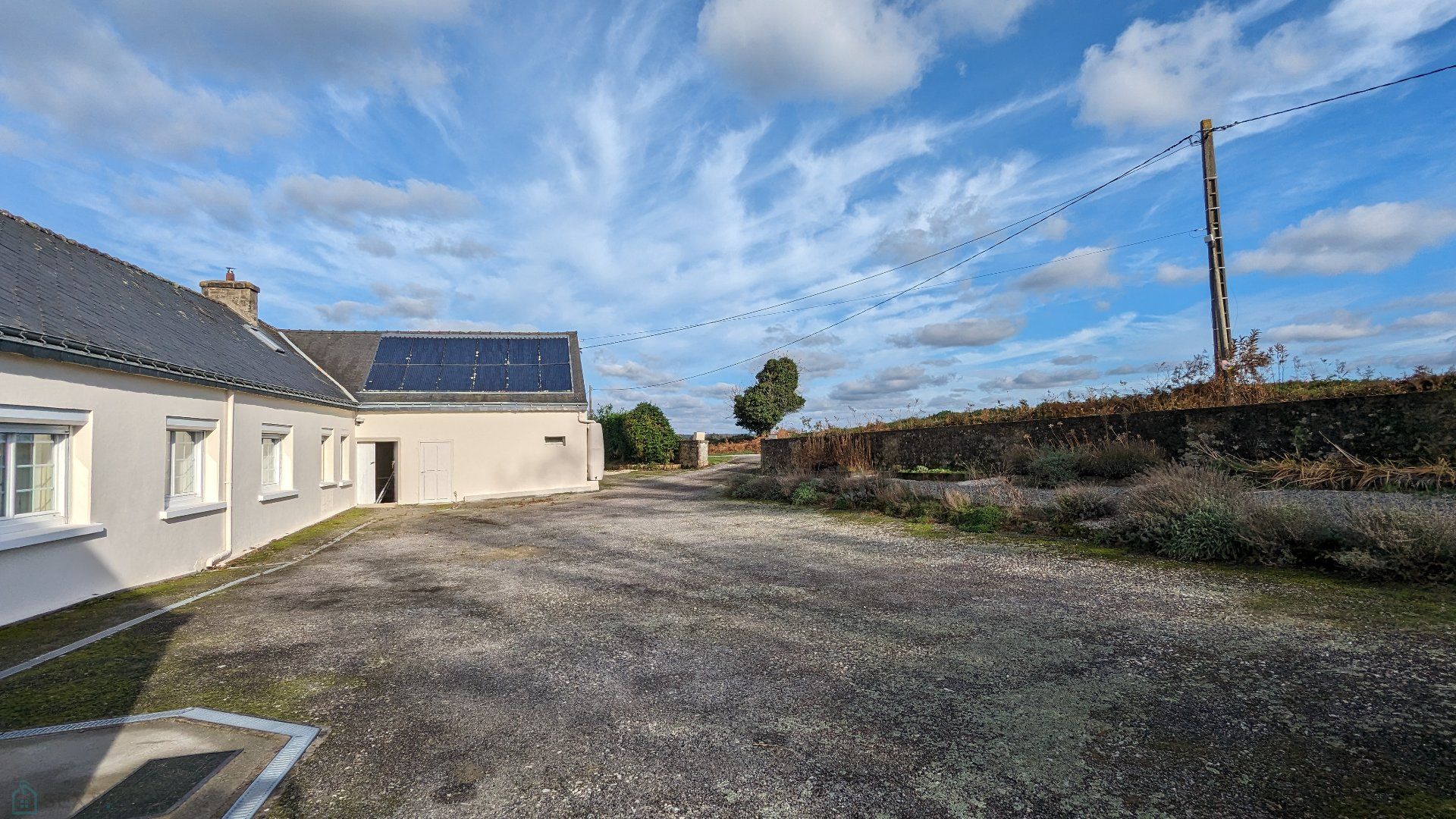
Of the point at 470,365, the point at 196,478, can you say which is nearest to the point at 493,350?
the point at 470,365

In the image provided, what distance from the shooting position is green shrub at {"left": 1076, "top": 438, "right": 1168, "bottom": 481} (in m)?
9.81

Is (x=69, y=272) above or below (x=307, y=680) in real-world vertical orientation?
above

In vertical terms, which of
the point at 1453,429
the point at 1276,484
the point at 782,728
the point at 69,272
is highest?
the point at 69,272

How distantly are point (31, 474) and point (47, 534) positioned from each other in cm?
65

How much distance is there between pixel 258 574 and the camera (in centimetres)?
747

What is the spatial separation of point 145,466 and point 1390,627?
10.7m

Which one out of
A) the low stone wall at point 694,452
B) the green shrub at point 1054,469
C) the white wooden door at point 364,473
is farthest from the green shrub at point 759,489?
the low stone wall at point 694,452

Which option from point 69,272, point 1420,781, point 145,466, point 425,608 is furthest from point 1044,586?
point 69,272

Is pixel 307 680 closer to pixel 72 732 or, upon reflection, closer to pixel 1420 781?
pixel 72 732

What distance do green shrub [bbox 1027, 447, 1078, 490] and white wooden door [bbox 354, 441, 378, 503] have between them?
15102 mm

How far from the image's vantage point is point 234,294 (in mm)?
14852

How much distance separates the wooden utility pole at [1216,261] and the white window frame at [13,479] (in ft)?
48.8

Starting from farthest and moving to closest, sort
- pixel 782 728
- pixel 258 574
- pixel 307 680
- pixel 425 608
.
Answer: pixel 258 574
pixel 425 608
pixel 307 680
pixel 782 728

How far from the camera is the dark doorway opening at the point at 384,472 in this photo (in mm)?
17478
